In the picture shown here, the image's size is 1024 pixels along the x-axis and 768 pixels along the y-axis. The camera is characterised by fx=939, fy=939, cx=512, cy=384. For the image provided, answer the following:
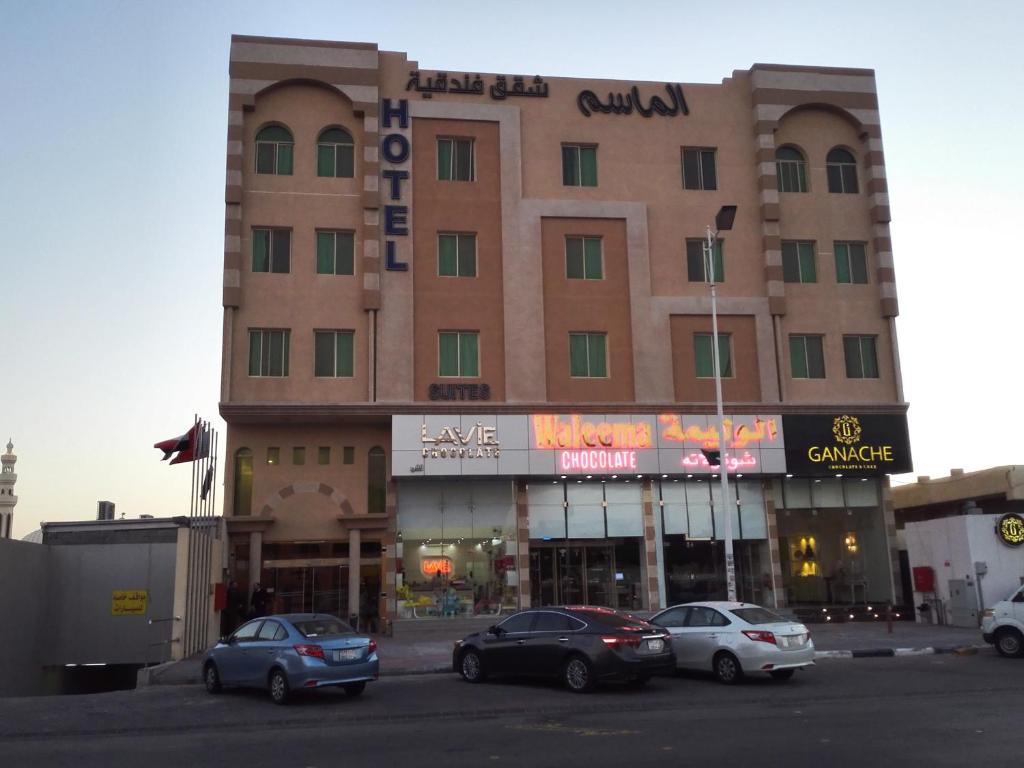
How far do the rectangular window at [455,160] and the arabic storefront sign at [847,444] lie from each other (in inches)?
605

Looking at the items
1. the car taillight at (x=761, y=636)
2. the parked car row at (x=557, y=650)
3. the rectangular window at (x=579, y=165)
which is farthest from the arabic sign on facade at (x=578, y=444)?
the car taillight at (x=761, y=636)

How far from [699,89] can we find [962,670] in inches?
1024

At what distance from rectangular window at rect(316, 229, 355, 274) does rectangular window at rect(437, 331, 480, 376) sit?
432cm

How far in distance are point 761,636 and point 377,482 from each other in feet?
61.3

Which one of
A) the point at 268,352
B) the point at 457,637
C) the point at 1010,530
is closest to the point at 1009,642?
the point at 1010,530

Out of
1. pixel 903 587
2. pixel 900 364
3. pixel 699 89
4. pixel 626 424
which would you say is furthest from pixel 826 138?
pixel 903 587

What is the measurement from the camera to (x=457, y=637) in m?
31.1

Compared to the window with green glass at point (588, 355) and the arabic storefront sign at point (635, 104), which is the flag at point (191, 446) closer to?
the window with green glass at point (588, 355)

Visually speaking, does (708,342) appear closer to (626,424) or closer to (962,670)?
(626,424)

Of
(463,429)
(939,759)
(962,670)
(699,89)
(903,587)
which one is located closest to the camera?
(939,759)

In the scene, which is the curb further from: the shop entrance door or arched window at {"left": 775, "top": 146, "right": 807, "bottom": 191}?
arched window at {"left": 775, "top": 146, "right": 807, "bottom": 191}

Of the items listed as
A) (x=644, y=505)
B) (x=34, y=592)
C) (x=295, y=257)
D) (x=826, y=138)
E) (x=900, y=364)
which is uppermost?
(x=826, y=138)

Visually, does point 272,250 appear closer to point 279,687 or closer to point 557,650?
point 279,687

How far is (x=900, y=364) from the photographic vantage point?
3722cm
